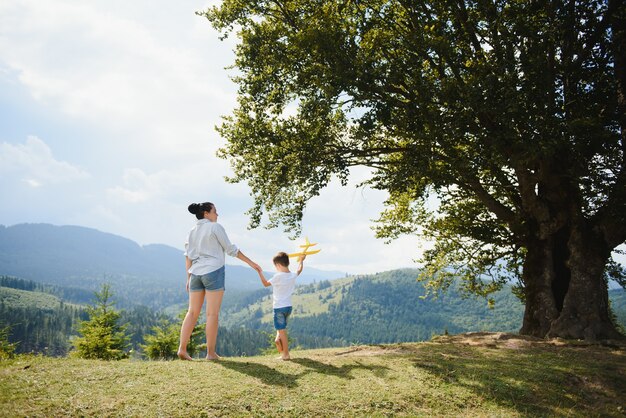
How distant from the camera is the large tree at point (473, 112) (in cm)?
1413

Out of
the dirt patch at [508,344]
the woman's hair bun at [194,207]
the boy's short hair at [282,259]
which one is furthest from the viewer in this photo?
the dirt patch at [508,344]

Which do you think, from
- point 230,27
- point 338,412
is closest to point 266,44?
point 230,27

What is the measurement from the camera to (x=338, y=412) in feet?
23.7

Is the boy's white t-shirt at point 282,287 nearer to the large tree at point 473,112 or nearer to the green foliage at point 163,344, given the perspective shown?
the large tree at point 473,112

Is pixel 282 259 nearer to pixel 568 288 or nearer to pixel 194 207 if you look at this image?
pixel 194 207

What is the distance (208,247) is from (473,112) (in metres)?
10.1

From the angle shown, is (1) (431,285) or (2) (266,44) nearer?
(2) (266,44)

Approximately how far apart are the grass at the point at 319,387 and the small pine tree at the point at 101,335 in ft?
79.0

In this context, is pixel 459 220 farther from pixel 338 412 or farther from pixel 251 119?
pixel 338 412

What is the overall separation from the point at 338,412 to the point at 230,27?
613 inches

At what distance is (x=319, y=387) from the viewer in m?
8.14

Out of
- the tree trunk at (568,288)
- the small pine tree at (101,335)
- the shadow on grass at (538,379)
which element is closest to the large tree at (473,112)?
the tree trunk at (568,288)

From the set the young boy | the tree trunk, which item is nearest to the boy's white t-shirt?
the young boy

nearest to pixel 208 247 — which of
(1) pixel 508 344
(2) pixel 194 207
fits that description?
(2) pixel 194 207
